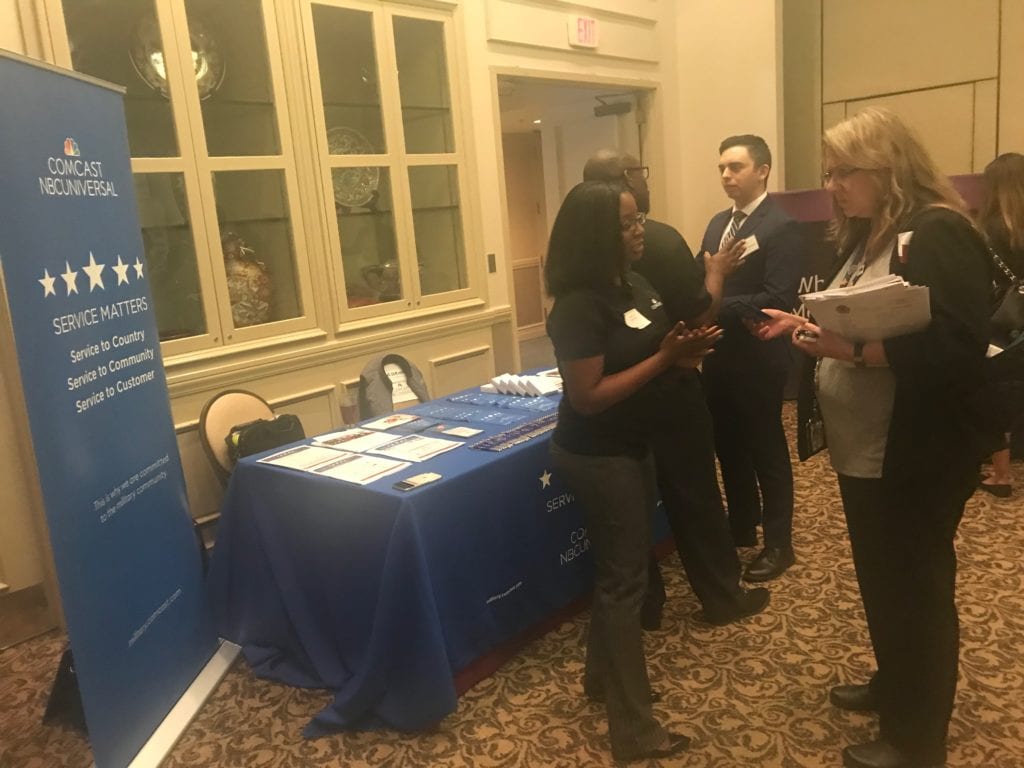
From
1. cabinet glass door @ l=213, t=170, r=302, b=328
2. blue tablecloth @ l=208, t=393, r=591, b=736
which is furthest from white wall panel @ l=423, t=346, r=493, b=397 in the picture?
blue tablecloth @ l=208, t=393, r=591, b=736

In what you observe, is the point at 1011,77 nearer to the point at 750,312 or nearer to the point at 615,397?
the point at 750,312

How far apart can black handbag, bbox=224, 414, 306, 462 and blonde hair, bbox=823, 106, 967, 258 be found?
229 centimetres

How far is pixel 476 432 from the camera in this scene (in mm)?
2592

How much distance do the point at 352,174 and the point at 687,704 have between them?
2.82 metres

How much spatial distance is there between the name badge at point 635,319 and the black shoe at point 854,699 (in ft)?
3.75

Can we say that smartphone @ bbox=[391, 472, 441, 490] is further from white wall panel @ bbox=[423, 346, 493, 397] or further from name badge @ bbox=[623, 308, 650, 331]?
white wall panel @ bbox=[423, 346, 493, 397]

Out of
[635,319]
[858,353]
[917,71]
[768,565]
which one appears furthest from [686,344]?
[917,71]

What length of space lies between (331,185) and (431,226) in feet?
2.32

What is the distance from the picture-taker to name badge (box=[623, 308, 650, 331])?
1.85m

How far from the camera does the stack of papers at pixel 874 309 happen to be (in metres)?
1.48

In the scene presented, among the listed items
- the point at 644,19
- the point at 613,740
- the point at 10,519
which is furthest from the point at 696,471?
the point at 644,19

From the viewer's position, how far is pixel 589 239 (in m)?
1.76

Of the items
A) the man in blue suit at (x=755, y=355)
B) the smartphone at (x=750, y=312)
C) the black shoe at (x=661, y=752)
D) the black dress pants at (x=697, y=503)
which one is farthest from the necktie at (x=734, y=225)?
the black shoe at (x=661, y=752)

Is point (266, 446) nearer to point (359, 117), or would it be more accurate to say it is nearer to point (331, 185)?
point (331, 185)
